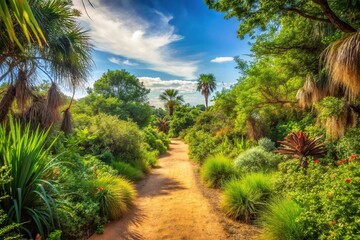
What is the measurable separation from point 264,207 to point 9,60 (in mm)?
7917

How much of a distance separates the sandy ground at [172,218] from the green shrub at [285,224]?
2.76 feet

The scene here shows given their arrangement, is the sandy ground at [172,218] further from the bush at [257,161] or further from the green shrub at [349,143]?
the green shrub at [349,143]

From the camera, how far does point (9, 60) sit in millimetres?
5957

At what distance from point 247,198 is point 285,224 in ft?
5.08

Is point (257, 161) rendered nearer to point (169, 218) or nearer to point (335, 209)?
point (169, 218)

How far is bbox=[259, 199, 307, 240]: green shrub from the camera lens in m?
3.18

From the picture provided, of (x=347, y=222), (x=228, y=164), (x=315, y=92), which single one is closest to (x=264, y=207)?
(x=347, y=222)

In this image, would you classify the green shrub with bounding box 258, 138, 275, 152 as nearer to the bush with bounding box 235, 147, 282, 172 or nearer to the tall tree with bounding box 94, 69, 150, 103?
the bush with bounding box 235, 147, 282, 172

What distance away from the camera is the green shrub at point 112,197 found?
4.80 m

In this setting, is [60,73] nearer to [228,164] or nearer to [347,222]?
[228,164]

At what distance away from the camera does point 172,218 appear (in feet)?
16.5

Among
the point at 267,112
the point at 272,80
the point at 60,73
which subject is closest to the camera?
the point at 60,73

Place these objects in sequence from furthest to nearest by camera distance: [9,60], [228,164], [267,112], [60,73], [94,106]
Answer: [94,106]
[267,112]
[228,164]
[60,73]
[9,60]

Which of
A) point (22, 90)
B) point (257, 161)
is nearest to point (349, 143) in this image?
point (257, 161)
